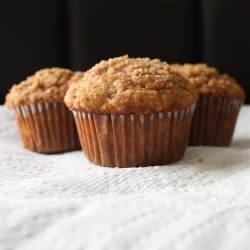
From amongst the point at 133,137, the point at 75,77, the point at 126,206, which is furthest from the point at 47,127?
the point at 126,206

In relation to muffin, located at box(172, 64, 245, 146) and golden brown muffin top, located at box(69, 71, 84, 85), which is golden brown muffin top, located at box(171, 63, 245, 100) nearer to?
muffin, located at box(172, 64, 245, 146)

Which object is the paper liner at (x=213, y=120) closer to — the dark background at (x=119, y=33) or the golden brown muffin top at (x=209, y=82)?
the golden brown muffin top at (x=209, y=82)

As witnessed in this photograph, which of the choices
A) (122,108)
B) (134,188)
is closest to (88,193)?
(134,188)

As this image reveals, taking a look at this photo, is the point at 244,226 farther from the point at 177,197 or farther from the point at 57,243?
the point at 57,243

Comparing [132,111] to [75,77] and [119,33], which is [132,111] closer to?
[75,77]

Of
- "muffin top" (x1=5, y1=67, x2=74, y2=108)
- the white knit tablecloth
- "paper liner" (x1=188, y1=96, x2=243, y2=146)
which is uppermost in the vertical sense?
"muffin top" (x1=5, y1=67, x2=74, y2=108)

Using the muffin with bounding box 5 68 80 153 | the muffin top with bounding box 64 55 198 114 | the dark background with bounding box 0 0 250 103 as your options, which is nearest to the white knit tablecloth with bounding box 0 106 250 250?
the muffin top with bounding box 64 55 198 114

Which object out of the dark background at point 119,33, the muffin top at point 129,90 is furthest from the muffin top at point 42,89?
the dark background at point 119,33
